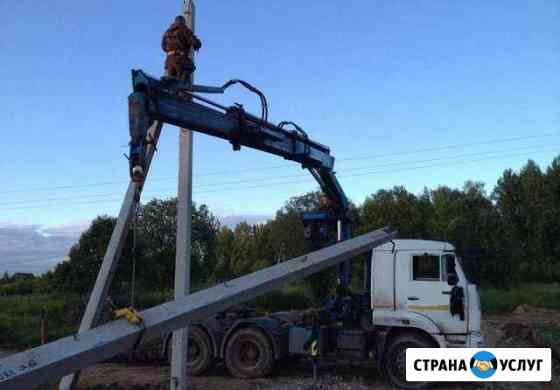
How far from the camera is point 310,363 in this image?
41.1ft

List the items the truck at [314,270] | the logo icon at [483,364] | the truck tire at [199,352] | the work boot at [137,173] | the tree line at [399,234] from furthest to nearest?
the tree line at [399,234], the truck tire at [199,352], the logo icon at [483,364], the truck at [314,270], the work boot at [137,173]

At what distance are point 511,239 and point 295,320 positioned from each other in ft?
85.0

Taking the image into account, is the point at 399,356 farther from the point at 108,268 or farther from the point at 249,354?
the point at 108,268

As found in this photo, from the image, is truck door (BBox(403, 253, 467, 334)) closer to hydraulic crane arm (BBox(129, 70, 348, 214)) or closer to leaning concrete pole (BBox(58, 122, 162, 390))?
hydraulic crane arm (BBox(129, 70, 348, 214))

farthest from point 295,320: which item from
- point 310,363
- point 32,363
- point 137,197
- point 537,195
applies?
point 537,195

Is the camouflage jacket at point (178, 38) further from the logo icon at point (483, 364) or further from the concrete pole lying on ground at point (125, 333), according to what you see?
the logo icon at point (483, 364)

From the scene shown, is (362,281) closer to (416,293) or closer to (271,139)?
(416,293)

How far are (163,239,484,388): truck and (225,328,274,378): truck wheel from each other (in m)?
0.02

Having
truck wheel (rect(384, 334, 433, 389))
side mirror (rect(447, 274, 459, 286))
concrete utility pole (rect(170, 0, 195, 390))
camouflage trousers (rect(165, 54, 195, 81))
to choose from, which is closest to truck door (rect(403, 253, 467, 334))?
side mirror (rect(447, 274, 459, 286))

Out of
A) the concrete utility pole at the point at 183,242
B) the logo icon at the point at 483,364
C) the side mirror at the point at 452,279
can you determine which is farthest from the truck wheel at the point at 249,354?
the logo icon at the point at 483,364

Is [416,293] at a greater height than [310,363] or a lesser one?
greater

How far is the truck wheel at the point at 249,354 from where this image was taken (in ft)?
36.2

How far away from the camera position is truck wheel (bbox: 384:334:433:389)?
32.6 ft

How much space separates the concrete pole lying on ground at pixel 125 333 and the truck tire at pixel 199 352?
7.07m
